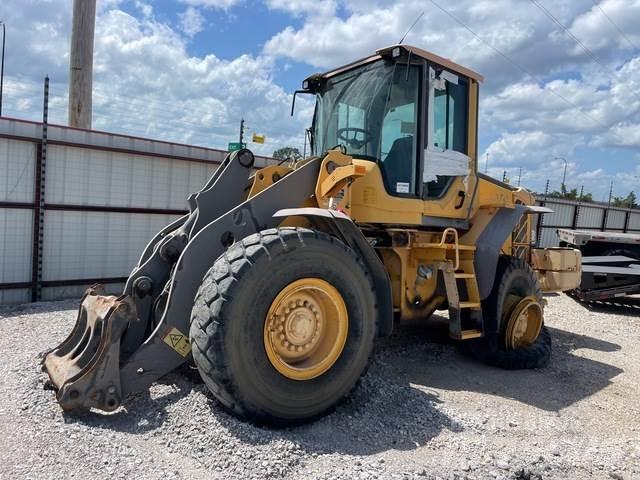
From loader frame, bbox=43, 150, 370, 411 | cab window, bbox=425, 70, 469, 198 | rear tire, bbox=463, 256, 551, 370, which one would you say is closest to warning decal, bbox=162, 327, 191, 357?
loader frame, bbox=43, 150, 370, 411

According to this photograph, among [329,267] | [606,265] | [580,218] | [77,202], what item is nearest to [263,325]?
[329,267]

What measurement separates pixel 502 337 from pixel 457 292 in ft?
3.38

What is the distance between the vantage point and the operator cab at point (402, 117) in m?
5.22

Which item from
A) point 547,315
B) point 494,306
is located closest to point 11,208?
point 494,306

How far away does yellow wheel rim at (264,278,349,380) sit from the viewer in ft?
11.9

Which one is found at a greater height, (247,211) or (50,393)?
(247,211)

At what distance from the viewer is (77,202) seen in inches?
336

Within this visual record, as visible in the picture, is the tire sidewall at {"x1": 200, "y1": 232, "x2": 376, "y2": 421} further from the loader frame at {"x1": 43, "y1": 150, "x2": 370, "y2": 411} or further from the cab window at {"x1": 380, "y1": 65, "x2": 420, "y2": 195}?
the cab window at {"x1": 380, "y1": 65, "x2": 420, "y2": 195}

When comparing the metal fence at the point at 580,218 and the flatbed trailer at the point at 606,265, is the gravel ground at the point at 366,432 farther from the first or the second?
the metal fence at the point at 580,218

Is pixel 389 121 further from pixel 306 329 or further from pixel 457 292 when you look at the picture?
pixel 306 329

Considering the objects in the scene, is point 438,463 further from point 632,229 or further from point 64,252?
point 632,229

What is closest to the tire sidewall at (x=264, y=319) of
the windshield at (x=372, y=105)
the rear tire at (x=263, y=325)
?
the rear tire at (x=263, y=325)

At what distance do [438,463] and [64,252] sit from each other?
703 cm

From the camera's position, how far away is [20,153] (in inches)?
312
